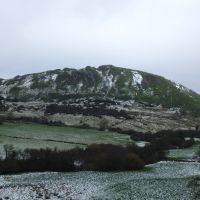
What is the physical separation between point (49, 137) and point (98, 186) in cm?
7654

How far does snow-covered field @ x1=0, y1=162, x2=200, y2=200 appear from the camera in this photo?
56.2 metres

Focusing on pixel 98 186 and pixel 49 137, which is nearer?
pixel 98 186

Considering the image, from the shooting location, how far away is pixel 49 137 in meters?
140

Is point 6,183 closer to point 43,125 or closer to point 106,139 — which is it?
point 106,139

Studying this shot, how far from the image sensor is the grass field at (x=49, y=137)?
125m

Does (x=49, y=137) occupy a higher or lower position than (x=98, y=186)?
higher

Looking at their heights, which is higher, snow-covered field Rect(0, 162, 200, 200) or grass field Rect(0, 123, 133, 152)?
grass field Rect(0, 123, 133, 152)

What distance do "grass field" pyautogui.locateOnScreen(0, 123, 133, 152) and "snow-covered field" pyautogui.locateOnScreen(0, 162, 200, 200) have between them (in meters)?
38.9

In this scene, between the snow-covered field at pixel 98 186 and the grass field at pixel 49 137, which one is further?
the grass field at pixel 49 137

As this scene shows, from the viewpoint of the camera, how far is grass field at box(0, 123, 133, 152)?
124544 mm

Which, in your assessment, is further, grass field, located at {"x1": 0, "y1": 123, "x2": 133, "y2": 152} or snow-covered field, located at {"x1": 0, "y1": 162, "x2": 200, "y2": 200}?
grass field, located at {"x1": 0, "y1": 123, "x2": 133, "y2": 152}

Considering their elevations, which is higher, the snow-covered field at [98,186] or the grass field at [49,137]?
the grass field at [49,137]

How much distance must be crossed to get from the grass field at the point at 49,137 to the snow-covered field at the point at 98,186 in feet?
127

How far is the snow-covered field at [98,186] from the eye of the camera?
5622 centimetres
